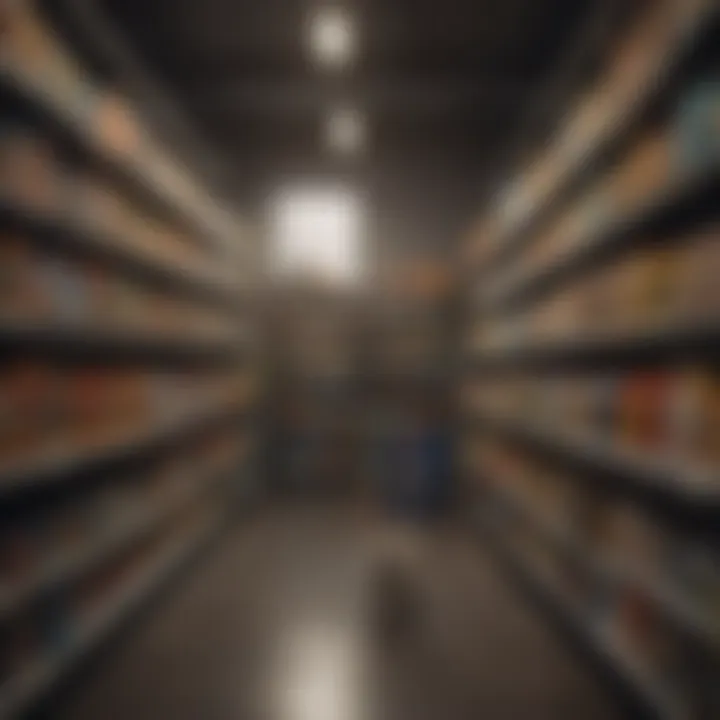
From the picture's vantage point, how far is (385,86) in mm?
5422

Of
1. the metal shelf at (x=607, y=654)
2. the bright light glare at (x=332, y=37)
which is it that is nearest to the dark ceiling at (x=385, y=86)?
the bright light glare at (x=332, y=37)

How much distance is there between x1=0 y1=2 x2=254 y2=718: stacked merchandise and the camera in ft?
7.04

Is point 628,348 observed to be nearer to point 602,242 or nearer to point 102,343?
point 602,242

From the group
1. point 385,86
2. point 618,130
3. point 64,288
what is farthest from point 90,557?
point 385,86

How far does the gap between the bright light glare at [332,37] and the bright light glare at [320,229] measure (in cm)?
235

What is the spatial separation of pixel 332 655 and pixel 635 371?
1.60 metres

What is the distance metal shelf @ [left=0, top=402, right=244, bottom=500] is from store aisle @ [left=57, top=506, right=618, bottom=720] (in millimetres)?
754

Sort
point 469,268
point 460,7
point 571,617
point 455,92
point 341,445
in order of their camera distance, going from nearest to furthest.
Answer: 1. point 571,617
2. point 460,7
3. point 455,92
4. point 469,268
5. point 341,445

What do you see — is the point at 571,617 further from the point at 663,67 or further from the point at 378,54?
the point at 378,54

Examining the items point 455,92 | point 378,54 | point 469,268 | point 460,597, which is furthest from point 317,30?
point 460,597

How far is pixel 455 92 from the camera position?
5.53 m

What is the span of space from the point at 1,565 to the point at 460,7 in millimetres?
3843

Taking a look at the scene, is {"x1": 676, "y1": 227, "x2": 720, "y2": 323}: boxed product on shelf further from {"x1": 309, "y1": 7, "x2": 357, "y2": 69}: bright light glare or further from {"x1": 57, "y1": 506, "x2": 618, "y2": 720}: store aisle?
{"x1": 309, "y1": 7, "x2": 357, "y2": 69}: bright light glare

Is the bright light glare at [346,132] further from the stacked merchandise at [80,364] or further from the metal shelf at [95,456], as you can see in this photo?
the metal shelf at [95,456]
